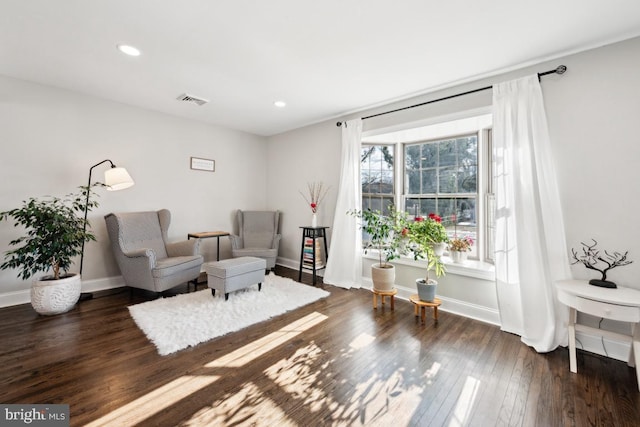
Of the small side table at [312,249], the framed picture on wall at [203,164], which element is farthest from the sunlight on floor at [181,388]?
the framed picture on wall at [203,164]

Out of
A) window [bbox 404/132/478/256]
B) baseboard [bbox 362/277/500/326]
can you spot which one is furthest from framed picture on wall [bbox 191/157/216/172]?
baseboard [bbox 362/277/500/326]

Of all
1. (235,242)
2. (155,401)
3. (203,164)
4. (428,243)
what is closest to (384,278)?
(428,243)

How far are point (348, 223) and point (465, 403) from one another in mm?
2469

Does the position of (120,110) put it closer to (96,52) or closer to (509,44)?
(96,52)

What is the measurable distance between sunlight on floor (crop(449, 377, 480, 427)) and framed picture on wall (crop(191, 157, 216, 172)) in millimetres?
4500

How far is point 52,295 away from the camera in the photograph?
2.74m

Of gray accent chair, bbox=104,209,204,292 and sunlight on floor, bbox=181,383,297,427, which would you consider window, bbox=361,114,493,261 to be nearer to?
gray accent chair, bbox=104,209,204,292

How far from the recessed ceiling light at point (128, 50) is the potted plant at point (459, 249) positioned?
3753 millimetres

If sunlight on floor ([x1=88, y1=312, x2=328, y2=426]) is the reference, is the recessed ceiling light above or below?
above

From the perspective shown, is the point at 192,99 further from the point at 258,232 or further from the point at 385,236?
the point at 385,236

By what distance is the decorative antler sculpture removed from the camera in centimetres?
203

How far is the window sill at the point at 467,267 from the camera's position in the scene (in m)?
2.78

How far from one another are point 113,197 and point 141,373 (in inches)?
109
